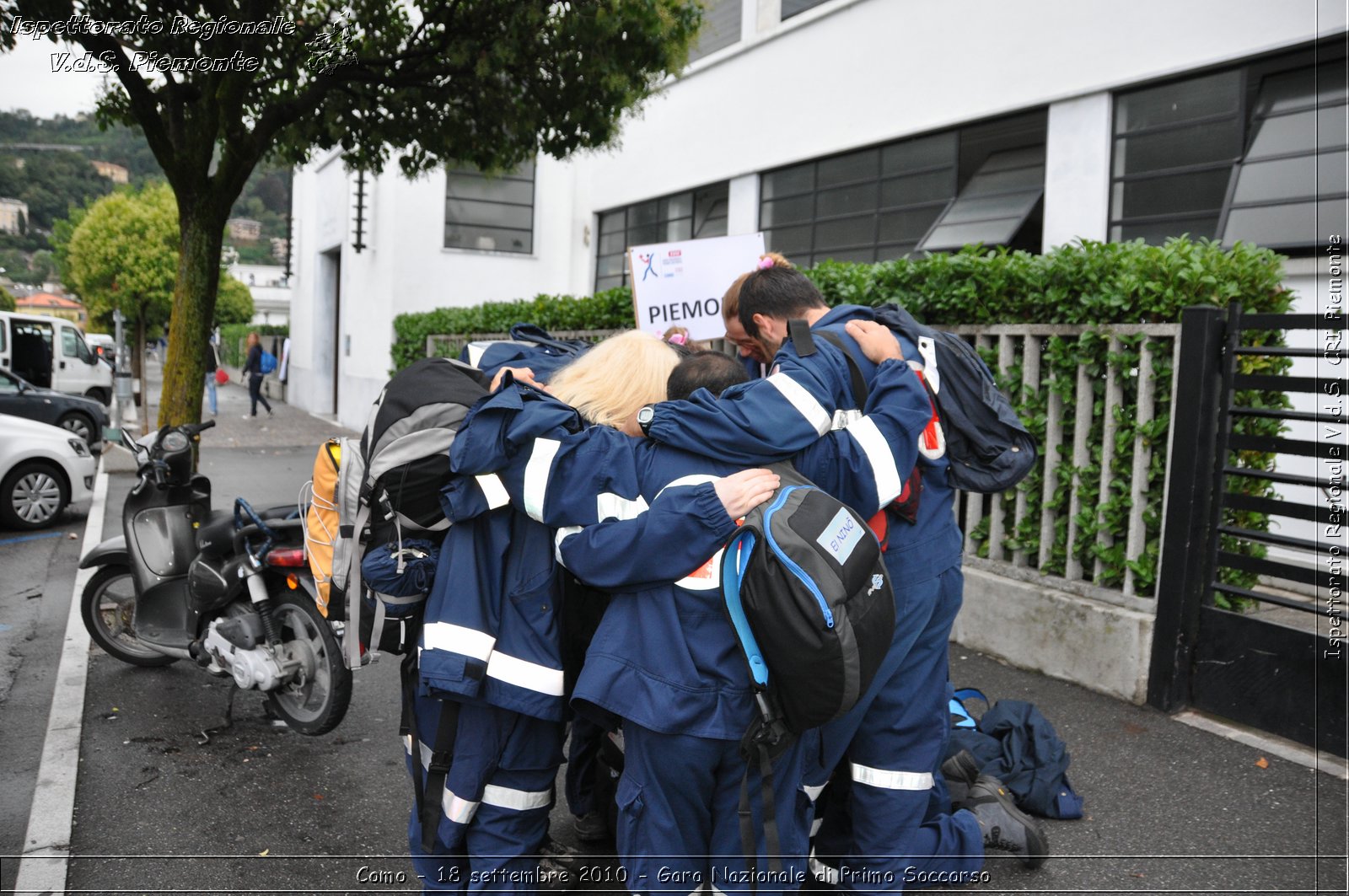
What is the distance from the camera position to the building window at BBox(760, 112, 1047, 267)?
9797 millimetres

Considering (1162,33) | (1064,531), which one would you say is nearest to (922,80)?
(1162,33)

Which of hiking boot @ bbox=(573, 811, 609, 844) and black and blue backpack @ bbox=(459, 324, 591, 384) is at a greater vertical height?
black and blue backpack @ bbox=(459, 324, 591, 384)

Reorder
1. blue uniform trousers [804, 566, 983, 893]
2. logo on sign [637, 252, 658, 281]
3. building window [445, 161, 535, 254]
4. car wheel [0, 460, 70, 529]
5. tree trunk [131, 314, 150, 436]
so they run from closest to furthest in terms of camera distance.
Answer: blue uniform trousers [804, 566, 983, 893] → logo on sign [637, 252, 658, 281] → car wheel [0, 460, 70, 529] → building window [445, 161, 535, 254] → tree trunk [131, 314, 150, 436]

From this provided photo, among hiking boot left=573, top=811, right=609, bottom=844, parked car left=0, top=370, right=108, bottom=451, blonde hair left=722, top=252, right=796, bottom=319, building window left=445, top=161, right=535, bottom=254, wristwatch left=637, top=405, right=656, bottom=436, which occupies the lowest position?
hiking boot left=573, top=811, right=609, bottom=844

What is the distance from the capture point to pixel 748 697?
2406 mm

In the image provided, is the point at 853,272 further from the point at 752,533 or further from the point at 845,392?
the point at 752,533

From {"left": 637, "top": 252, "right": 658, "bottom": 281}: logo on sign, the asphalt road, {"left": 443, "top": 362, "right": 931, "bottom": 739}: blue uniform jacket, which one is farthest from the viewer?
{"left": 637, "top": 252, "right": 658, "bottom": 281}: logo on sign

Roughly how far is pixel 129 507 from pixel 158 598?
51 centimetres

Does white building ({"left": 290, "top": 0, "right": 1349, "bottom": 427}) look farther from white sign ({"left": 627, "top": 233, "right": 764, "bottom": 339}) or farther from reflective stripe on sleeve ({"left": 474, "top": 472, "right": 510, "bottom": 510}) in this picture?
reflective stripe on sleeve ({"left": 474, "top": 472, "right": 510, "bottom": 510})

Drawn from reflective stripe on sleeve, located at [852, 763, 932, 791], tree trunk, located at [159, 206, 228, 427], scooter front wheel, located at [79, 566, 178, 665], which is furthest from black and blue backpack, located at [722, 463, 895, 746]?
tree trunk, located at [159, 206, 228, 427]

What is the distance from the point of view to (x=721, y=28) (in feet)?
47.9

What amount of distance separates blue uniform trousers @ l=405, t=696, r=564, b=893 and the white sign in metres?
3.45

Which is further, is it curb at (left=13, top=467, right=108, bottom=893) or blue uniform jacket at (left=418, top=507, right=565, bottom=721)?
curb at (left=13, top=467, right=108, bottom=893)

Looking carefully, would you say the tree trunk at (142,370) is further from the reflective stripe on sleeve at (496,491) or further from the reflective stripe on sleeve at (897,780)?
the reflective stripe on sleeve at (897,780)
